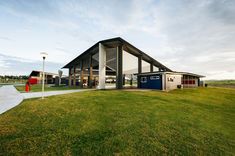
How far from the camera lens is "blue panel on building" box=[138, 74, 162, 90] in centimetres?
2262

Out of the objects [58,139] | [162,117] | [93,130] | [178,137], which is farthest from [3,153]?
[162,117]

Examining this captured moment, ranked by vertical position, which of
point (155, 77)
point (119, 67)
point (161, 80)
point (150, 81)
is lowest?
point (150, 81)

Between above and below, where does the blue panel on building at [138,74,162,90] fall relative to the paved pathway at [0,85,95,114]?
above

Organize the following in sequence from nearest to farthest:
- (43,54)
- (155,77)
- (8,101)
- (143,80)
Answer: (8,101), (43,54), (155,77), (143,80)

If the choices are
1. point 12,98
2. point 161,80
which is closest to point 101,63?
point 161,80

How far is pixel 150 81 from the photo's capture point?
960 inches

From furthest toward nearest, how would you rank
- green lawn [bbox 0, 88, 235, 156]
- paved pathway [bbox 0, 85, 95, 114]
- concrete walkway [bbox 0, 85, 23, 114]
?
1. paved pathway [bbox 0, 85, 95, 114]
2. concrete walkway [bbox 0, 85, 23, 114]
3. green lawn [bbox 0, 88, 235, 156]

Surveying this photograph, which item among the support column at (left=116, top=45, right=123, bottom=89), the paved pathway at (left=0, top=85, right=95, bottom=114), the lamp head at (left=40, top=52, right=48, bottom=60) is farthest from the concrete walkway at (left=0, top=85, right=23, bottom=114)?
the support column at (left=116, top=45, right=123, bottom=89)

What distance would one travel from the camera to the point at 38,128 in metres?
5.83

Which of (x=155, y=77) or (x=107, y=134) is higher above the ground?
(x=155, y=77)

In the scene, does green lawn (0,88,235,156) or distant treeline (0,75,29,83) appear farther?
distant treeline (0,75,29,83)

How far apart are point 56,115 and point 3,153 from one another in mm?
3229

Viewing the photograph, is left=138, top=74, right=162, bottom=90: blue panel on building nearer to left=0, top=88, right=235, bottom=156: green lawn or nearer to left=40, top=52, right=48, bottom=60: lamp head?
left=0, top=88, right=235, bottom=156: green lawn

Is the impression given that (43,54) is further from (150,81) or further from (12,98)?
(150,81)
